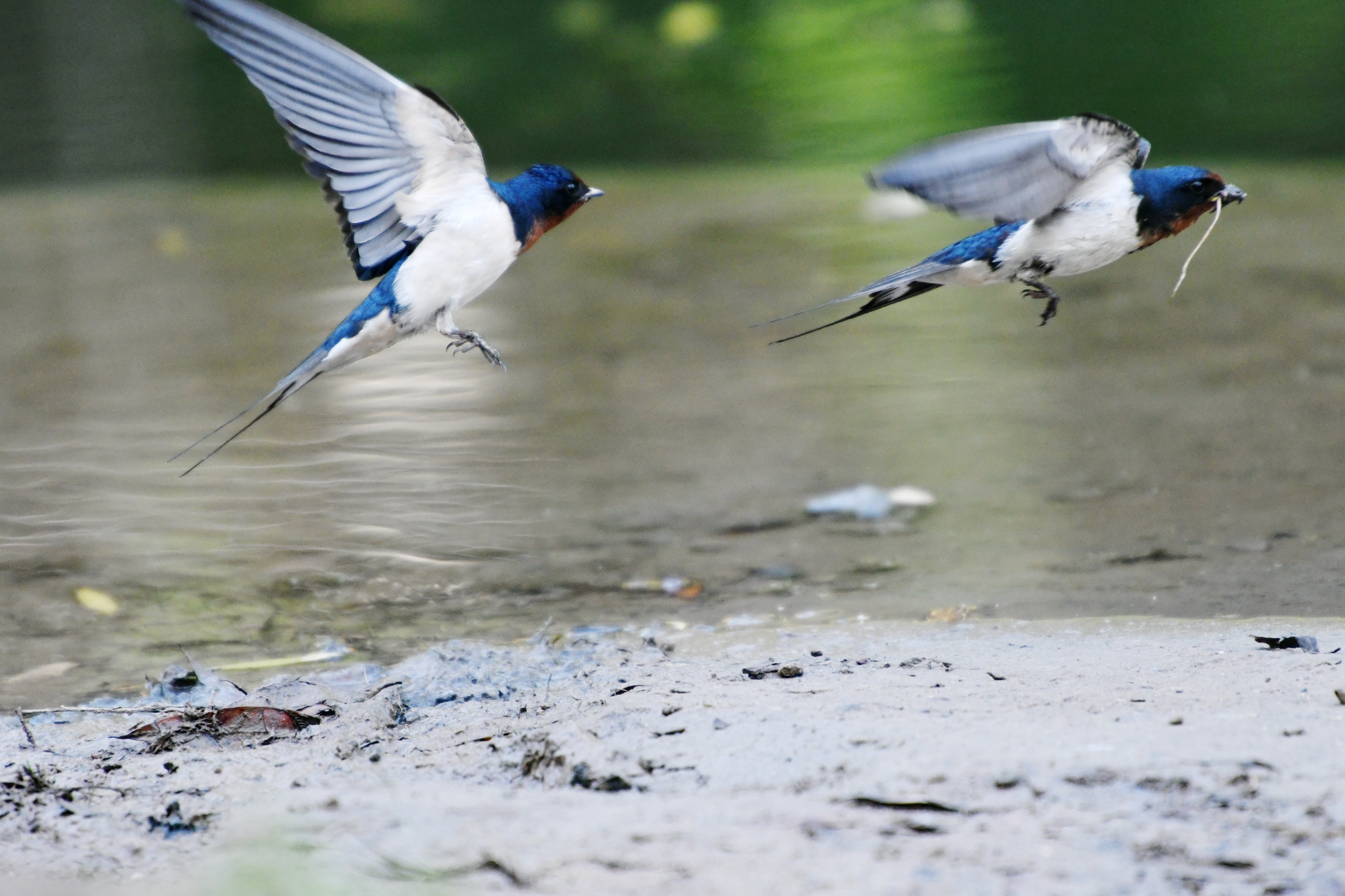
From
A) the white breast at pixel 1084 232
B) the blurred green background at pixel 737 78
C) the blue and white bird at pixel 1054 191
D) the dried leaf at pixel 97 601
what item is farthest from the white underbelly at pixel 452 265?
the blurred green background at pixel 737 78

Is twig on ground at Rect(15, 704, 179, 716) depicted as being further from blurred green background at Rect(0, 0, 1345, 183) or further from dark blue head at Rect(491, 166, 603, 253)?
blurred green background at Rect(0, 0, 1345, 183)

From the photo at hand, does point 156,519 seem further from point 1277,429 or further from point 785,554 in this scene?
point 1277,429

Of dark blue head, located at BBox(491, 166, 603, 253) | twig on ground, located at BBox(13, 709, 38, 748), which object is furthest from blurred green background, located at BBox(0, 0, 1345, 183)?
twig on ground, located at BBox(13, 709, 38, 748)

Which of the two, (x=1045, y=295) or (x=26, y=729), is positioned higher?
(x=1045, y=295)

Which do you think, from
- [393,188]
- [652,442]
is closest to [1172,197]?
[393,188]

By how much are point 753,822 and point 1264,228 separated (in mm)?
5408

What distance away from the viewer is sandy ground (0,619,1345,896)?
165 centimetres

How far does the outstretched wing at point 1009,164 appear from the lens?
7.41ft

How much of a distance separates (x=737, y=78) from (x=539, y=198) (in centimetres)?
744

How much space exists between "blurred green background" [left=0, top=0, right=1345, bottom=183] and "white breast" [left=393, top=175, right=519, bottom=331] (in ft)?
19.0

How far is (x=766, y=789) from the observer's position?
1.92 metres

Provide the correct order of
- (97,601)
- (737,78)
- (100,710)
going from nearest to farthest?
(100,710) < (97,601) < (737,78)

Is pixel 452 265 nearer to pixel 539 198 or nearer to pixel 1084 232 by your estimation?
pixel 539 198

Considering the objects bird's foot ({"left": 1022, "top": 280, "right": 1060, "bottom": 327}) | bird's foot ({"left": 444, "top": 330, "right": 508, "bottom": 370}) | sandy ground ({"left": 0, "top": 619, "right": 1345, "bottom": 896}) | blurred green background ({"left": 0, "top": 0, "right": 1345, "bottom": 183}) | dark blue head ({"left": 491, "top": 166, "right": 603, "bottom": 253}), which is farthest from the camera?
blurred green background ({"left": 0, "top": 0, "right": 1345, "bottom": 183})
